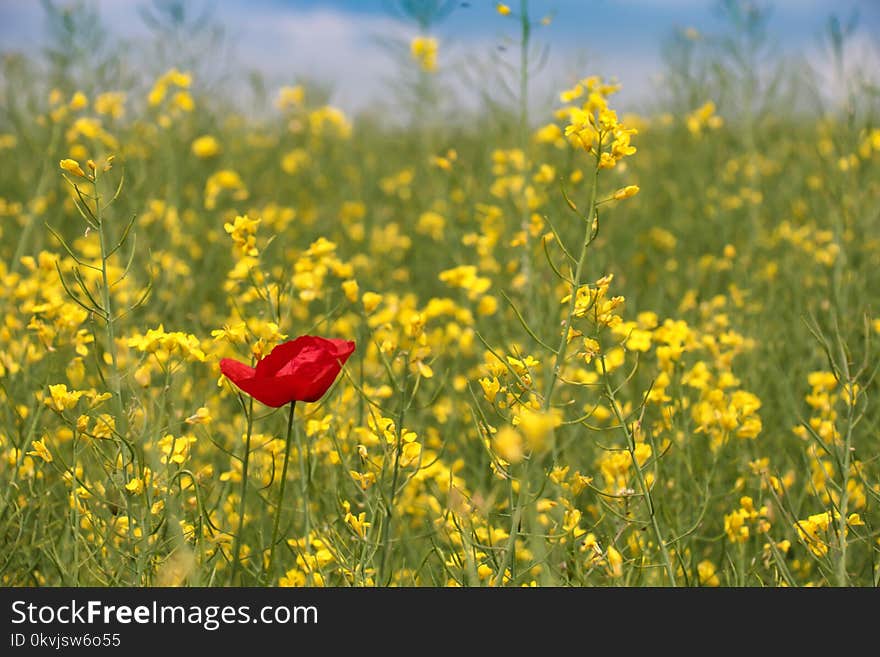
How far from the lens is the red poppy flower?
4.33 ft

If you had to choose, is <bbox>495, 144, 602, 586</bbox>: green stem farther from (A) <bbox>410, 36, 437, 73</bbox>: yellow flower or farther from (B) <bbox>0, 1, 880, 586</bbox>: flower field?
(A) <bbox>410, 36, 437, 73</bbox>: yellow flower

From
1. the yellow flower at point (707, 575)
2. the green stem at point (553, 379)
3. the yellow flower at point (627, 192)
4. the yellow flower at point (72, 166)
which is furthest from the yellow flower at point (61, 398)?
the yellow flower at point (707, 575)

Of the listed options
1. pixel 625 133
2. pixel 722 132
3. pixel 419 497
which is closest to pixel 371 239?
pixel 722 132

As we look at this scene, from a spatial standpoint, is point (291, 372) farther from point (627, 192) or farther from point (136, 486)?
point (627, 192)

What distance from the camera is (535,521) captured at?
138 cm

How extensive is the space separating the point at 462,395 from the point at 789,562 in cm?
103

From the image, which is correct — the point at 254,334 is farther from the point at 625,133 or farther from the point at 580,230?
the point at 580,230

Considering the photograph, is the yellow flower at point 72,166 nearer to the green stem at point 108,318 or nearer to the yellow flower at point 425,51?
the green stem at point 108,318

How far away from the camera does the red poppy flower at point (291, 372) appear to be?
132cm

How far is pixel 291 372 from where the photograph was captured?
4.32 ft

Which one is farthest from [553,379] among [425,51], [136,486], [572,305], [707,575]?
[425,51]

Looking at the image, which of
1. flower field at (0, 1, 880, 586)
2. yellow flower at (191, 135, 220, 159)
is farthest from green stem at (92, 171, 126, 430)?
yellow flower at (191, 135, 220, 159)
